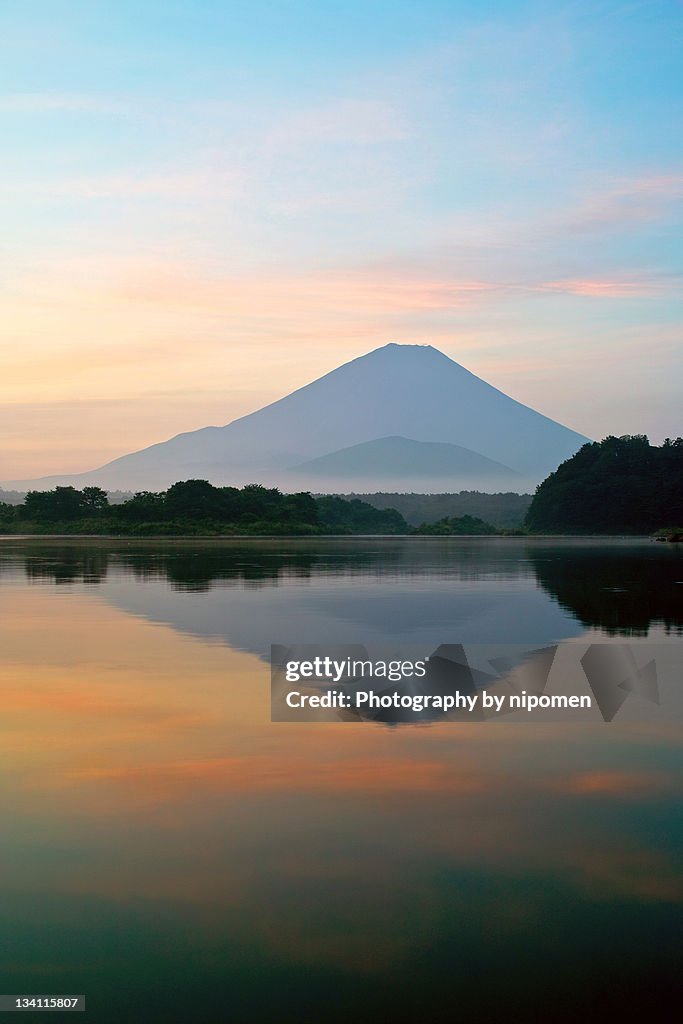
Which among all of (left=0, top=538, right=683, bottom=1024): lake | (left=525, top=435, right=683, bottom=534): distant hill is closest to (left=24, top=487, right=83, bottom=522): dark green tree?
(left=525, top=435, right=683, bottom=534): distant hill

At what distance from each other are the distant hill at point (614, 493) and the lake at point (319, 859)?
102132mm

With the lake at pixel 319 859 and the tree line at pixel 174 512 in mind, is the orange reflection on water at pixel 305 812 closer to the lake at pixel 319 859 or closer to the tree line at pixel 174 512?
the lake at pixel 319 859

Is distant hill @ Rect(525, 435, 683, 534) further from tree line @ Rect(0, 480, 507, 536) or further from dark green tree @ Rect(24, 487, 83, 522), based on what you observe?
dark green tree @ Rect(24, 487, 83, 522)

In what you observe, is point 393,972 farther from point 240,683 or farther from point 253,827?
point 240,683

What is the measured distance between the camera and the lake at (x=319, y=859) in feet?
12.8

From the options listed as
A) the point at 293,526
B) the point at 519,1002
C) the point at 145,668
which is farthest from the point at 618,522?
the point at 519,1002

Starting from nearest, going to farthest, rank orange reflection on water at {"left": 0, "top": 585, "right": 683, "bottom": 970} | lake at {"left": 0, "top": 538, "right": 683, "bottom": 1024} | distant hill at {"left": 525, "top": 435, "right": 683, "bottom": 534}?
lake at {"left": 0, "top": 538, "right": 683, "bottom": 1024} < orange reflection on water at {"left": 0, "top": 585, "right": 683, "bottom": 970} < distant hill at {"left": 525, "top": 435, "right": 683, "bottom": 534}

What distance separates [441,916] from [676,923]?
954 millimetres

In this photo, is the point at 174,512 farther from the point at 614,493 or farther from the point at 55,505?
the point at 614,493

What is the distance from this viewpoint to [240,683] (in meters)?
10.4

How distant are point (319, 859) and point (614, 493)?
110040mm

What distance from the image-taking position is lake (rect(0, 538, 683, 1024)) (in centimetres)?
389

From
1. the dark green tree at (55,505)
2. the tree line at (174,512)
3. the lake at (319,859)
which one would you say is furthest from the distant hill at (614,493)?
the lake at (319,859)

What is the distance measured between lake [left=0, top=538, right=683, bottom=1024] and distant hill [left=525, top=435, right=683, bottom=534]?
102 m
